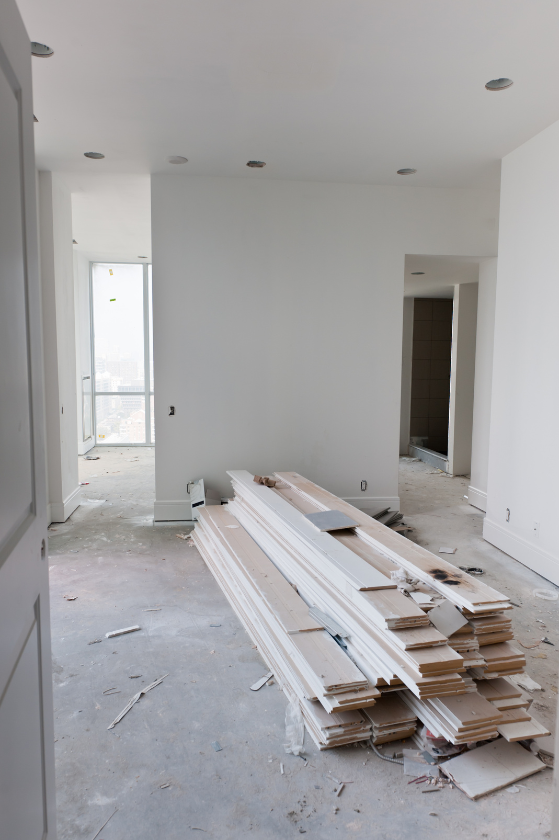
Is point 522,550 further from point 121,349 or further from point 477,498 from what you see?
point 121,349

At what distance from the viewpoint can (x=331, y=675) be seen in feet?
6.99

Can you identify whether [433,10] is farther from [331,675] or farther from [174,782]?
[174,782]

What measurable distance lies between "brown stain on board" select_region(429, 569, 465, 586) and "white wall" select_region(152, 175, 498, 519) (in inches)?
110

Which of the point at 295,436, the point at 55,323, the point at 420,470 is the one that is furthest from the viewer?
the point at 420,470

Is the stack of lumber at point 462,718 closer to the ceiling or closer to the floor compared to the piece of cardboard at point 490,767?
closer to the ceiling

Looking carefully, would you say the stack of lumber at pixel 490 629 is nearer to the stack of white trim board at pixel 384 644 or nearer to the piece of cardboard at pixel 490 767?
the stack of white trim board at pixel 384 644

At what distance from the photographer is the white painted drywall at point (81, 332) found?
825 centimetres

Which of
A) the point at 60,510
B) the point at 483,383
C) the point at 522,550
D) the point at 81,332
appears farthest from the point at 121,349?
the point at 522,550

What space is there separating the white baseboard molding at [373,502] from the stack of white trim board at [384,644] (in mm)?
2207

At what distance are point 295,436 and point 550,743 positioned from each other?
337 cm

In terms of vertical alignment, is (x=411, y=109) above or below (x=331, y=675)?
above

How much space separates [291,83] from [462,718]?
3.26m

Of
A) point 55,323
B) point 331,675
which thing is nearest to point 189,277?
point 55,323

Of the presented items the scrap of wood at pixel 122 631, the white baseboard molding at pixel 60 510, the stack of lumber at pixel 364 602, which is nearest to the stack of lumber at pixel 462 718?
the stack of lumber at pixel 364 602
